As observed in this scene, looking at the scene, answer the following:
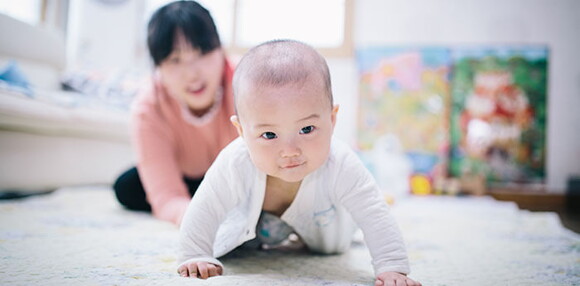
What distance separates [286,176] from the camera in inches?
26.4

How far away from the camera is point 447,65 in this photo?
322 cm

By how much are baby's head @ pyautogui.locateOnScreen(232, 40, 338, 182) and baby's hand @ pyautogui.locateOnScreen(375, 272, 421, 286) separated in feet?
0.66

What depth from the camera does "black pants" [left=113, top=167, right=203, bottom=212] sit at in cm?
140

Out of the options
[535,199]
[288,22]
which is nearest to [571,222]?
[535,199]

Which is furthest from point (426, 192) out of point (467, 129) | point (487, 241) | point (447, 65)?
point (487, 241)

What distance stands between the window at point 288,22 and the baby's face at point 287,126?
297 centimetres

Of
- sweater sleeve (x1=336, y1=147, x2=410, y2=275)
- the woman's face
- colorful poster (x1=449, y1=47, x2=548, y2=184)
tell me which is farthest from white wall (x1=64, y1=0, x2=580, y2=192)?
sweater sleeve (x1=336, y1=147, x2=410, y2=275)

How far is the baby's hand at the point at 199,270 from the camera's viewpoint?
655mm

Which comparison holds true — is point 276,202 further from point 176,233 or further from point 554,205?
point 554,205

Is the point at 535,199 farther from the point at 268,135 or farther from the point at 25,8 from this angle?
the point at 25,8

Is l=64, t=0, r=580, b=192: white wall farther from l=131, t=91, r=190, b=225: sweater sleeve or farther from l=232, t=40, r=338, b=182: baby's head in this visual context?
l=232, t=40, r=338, b=182: baby's head

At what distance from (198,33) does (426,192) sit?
2386 mm

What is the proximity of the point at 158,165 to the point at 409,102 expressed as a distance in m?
2.45

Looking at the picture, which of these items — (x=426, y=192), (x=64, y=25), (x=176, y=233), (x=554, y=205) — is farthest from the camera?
(x=64, y=25)
